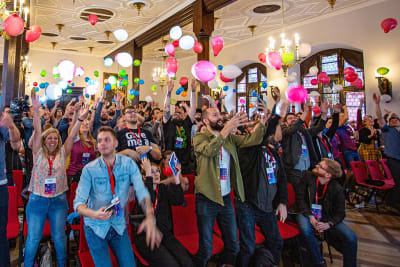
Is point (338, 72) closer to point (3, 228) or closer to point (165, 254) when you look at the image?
point (165, 254)

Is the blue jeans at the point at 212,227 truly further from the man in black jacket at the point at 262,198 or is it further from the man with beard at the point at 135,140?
the man with beard at the point at 135,140

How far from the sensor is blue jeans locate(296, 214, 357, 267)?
250 cm

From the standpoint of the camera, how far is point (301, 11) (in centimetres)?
771

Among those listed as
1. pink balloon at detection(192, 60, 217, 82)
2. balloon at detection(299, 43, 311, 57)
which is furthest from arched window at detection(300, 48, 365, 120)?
pink balloon at detection(192, 60, 217, 82)

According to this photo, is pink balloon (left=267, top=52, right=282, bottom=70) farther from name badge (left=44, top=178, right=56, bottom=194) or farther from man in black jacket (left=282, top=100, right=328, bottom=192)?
name badge (left=44, top=178, right=56, bottom=194)

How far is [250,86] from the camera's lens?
36.4 feet

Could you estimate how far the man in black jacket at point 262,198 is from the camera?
2.35 metres

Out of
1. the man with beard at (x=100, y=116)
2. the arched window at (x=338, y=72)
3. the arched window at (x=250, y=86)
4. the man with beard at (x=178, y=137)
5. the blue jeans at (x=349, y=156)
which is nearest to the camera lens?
the man with beard at (x=100, y=116)

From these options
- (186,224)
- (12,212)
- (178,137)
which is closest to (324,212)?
(186,224)

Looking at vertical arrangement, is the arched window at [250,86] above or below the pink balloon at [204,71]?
above

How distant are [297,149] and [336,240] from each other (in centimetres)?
128

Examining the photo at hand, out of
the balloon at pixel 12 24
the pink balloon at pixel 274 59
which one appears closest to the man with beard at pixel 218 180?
the balloon at pixel 12 24

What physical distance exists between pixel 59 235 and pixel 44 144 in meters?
0.80

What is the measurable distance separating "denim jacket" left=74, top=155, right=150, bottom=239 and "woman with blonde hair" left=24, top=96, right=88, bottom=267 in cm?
63
